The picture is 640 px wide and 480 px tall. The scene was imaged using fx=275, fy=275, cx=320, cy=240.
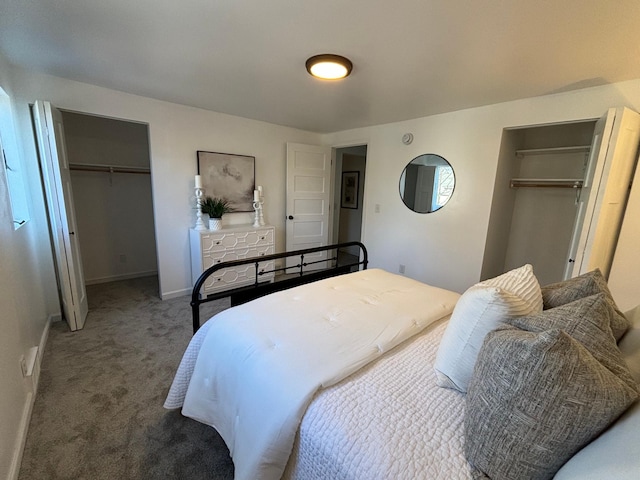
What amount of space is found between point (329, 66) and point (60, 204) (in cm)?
255

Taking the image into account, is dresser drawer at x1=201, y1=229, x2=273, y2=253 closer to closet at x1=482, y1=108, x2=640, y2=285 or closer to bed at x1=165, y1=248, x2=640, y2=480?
bed at x1=165, y1=248, x2=640, y2=480

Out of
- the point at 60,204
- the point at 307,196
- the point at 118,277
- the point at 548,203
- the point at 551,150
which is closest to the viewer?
the point at 60,204

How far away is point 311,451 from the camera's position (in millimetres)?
879

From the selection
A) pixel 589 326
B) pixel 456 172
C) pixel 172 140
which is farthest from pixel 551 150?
pixel 172 140

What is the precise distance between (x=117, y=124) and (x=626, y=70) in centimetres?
525

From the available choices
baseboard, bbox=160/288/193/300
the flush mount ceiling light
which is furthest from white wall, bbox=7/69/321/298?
the flush mount ceiling light

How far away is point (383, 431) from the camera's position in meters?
0.83

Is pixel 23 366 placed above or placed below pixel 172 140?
below

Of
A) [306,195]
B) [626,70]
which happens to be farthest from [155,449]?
[626,70]

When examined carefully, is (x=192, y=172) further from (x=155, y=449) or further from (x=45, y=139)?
(x=155, y=449)

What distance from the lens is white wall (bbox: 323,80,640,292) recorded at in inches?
98.0

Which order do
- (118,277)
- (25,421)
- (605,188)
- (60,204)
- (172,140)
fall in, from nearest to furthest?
(25,421) < (605,188) < (60,204) < (172,140) < (118,277)

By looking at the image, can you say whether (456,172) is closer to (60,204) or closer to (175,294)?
(175,294)

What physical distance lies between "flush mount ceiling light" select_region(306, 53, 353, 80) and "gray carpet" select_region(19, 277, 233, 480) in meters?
2.47
